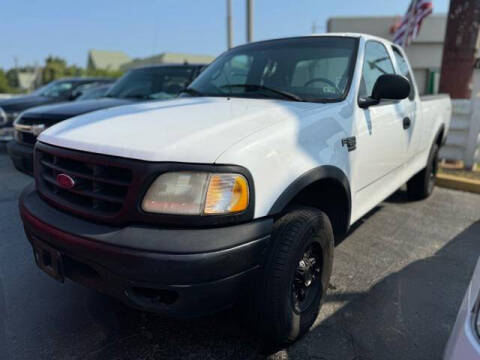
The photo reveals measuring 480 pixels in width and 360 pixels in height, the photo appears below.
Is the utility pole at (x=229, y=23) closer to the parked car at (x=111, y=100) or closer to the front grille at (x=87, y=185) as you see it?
the parked car at (x=111, y=100)

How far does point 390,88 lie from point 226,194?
62.7 inches

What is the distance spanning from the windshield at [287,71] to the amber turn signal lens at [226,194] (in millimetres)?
1132

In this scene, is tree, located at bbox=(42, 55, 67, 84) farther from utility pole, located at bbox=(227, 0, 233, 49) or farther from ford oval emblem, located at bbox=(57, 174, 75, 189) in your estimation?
ford oval emblem, located at bbox=(57, 174, 75, 189)

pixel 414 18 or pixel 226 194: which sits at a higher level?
pixel 414 18

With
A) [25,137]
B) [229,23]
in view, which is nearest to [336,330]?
[25,137]

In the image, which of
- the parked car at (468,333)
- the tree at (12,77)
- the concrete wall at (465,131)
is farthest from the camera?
the tree at (12,77)

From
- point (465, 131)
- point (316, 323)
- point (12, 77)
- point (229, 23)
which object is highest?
point (229, 23)

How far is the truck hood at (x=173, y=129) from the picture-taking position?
1773 mm

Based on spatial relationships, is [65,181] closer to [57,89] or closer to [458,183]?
[458,183]

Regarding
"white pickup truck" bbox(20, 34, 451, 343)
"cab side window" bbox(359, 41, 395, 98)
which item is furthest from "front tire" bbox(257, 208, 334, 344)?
"cab side window" bbox(359, 41, 395, 98)

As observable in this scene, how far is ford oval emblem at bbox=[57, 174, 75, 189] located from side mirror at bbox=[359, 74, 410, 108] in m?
1.90

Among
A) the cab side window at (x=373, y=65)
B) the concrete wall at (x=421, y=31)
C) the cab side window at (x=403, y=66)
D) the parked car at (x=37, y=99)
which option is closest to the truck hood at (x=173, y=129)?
the cab side window at (x=373, y=65)

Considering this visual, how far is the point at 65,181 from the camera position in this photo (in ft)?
6.60

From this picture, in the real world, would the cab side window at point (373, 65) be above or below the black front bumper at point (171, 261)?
above
